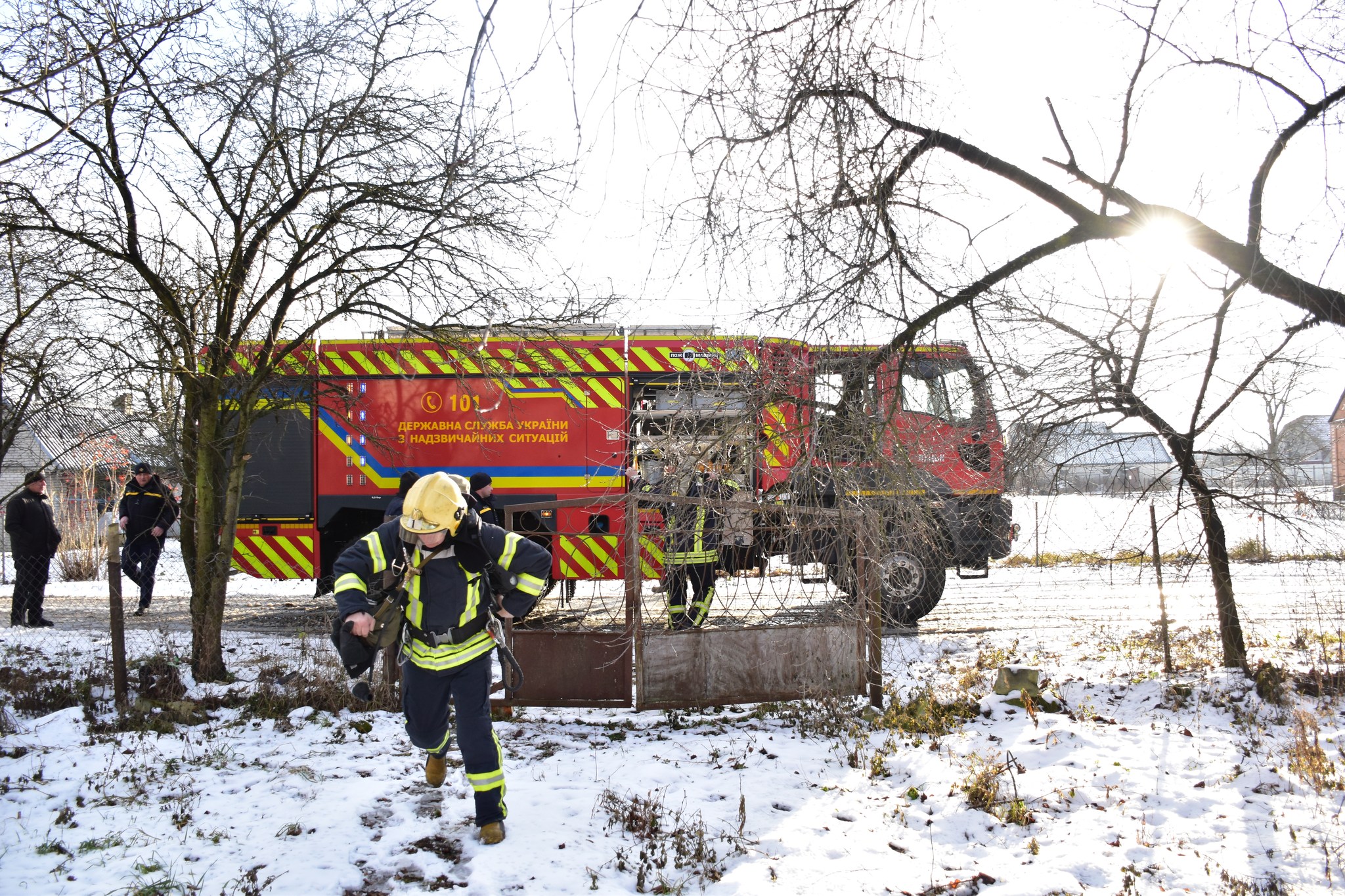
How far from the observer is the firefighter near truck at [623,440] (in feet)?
14.3

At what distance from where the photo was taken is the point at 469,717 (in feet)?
11.6

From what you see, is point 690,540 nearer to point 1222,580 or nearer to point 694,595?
point 694,595

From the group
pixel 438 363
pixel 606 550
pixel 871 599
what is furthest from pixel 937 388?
pixel 438 363

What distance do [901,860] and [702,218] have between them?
2.75 meters

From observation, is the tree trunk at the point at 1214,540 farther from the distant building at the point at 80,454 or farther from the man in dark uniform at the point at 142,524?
the man in dark uniform at the point at 142,524

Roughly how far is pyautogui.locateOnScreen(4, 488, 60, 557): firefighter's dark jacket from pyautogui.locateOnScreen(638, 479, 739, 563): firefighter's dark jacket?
7174mm

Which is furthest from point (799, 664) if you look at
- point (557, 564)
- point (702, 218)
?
point (557, 564)

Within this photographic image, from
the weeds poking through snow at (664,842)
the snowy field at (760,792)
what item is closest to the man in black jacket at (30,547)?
the snowy field at (760,792)

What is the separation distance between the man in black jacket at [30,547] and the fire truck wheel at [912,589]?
8264mm

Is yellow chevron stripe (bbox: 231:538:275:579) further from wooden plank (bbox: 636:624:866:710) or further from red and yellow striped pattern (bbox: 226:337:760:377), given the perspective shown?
wooden plank (bbox: 636:624:866:710)

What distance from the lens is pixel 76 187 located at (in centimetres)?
517

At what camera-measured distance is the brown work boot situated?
388 cm

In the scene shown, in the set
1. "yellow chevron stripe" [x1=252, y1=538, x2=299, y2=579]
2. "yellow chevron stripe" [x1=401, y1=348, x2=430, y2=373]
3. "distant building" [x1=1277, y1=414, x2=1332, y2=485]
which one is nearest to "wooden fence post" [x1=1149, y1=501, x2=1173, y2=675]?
"distant building" [x1=1277, y1=414, x2=1332, y2=485]

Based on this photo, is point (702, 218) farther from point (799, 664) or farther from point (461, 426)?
point (461, 426)
